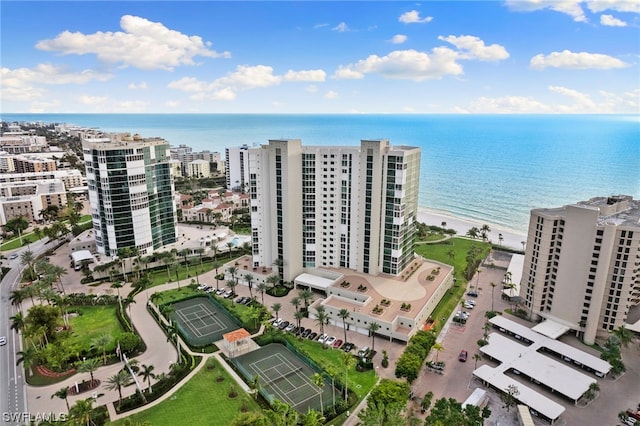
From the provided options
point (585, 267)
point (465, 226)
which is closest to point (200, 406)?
point (585, 267)

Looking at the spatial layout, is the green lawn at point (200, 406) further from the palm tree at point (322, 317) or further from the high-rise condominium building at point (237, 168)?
the high-rise condominium building at point (237, 168)

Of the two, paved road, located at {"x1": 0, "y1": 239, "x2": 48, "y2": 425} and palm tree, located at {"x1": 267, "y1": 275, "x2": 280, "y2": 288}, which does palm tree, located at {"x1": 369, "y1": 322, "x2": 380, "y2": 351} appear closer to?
palm tree, located at {"x1": 267, "y1": 275, "x2": 280, "y2": 288}

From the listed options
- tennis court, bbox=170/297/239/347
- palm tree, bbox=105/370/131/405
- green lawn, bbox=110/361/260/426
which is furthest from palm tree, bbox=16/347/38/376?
tennis court, bbox=170/297/239/347

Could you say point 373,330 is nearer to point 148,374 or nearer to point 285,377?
point 285,377

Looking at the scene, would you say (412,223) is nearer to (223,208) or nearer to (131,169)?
(131,169)

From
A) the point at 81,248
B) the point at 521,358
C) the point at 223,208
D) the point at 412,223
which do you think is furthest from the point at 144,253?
the point at 521,358

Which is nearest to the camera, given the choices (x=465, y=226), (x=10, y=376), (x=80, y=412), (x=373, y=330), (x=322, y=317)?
(x=80, y=412)
